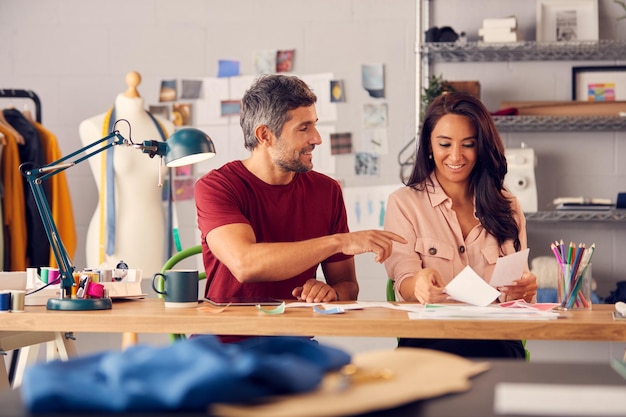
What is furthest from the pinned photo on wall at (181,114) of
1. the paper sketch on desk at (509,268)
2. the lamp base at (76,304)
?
the paper sketch on desk at (509,268)

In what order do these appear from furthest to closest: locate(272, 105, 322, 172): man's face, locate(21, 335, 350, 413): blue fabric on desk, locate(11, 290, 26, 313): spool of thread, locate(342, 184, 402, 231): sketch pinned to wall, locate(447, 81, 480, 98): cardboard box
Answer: locate(342, 184, 402, 231): sketch pinned to wall → locate(447, 81, 480, 98): cardboard box → locate(272, 105, 322, 172): man's face → locate(11, 290, 26, 313): spool of thread → locate(21, 335, 350, 413): blue fabric on desk

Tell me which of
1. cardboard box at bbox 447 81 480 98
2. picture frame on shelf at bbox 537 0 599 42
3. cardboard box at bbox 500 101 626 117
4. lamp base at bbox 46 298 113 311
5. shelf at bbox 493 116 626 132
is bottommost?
lamp base at bbox 46 298 113 311

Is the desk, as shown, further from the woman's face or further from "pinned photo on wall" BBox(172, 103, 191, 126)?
"pinned photo on wall" BBox(172, 103, 191, 126)

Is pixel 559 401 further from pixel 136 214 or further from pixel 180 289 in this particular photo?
pixel 136 214

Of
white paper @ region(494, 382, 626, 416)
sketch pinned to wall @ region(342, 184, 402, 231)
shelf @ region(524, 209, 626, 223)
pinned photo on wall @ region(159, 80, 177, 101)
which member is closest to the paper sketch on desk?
white paper @ region(494, 382, 626, 416)

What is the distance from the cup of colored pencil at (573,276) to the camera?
213 cm

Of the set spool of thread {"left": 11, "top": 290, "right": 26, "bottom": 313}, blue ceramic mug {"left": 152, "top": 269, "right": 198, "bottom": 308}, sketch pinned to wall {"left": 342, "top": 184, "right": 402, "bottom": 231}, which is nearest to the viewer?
spool of thread {"left": 11, "top": 290, "right": 26, "bottom": 313}

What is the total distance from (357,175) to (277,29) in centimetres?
85

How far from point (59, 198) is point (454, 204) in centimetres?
215

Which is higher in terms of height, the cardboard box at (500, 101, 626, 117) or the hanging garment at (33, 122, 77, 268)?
the cardboard box at (500, 101, 626, 117)

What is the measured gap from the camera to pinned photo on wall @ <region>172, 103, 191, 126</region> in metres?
4.45

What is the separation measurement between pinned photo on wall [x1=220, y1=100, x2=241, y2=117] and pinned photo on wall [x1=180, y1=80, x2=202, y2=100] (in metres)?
0.14

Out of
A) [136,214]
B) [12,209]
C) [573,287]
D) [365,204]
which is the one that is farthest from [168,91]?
[573,287]

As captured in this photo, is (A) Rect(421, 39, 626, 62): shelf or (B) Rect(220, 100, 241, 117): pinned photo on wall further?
(B) Rect(220, 100, 241, 117): pinned photo on wall
